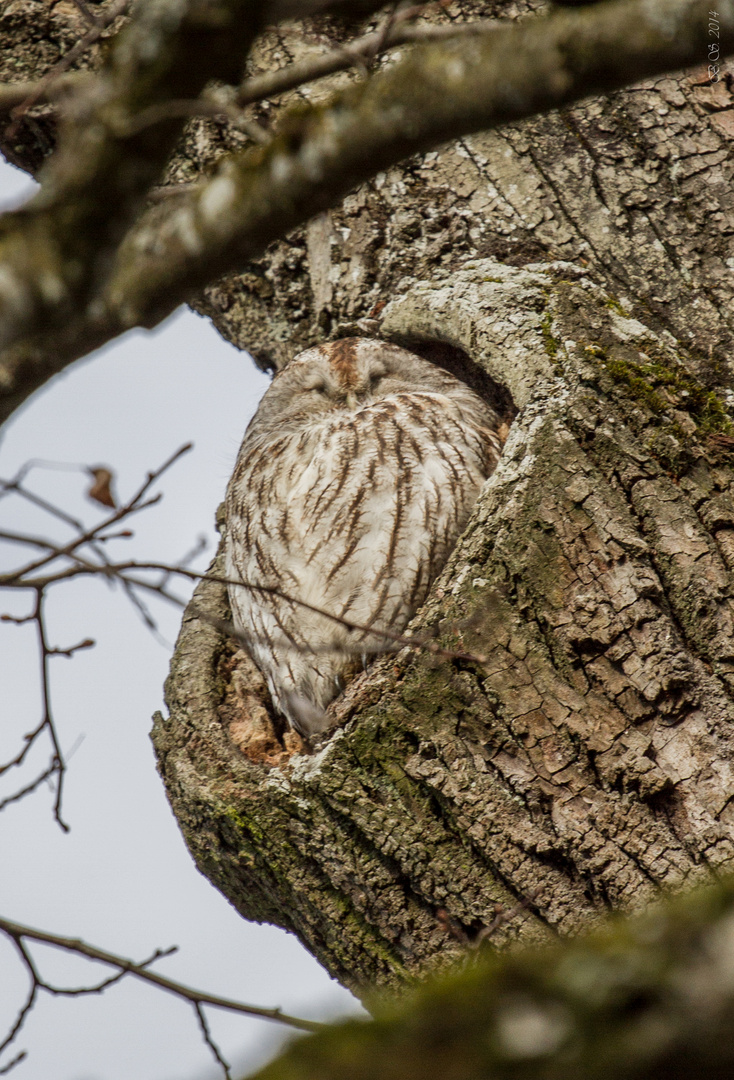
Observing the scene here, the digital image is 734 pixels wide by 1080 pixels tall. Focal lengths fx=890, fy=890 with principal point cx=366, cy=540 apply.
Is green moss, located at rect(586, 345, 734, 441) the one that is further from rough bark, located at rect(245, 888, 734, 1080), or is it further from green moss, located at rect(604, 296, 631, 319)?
rough bark, located at rect(245, 888, 734, 1080)

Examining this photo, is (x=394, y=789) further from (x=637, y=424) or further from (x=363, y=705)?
(x=637, y=424)

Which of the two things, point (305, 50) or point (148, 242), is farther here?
point (305, 50)

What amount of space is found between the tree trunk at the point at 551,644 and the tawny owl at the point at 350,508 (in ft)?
0.92

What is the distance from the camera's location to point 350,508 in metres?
3.01

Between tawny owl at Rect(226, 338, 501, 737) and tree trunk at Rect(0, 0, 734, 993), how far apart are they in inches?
11.1

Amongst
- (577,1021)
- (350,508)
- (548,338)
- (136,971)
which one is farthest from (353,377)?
(577,1021)

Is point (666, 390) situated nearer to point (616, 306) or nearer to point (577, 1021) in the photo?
point (616, 306)

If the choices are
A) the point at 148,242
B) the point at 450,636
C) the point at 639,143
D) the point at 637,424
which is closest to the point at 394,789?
the point at 450,636

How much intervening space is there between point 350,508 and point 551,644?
3.17 feet

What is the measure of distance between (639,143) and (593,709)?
1.95 metres

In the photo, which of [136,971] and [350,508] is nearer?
[136,971]

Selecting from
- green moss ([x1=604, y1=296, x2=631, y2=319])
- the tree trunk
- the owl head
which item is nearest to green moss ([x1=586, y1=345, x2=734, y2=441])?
the tree trunk

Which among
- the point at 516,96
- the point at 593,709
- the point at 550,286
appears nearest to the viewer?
the point at 516,96

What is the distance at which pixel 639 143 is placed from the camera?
2994mm
